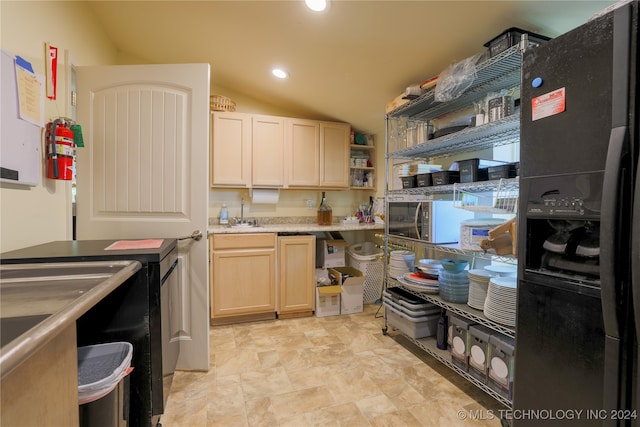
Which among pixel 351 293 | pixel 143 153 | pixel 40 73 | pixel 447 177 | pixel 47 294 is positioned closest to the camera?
pixel 47 294

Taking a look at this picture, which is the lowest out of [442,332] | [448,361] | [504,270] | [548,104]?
[448,361]

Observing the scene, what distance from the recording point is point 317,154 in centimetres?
327

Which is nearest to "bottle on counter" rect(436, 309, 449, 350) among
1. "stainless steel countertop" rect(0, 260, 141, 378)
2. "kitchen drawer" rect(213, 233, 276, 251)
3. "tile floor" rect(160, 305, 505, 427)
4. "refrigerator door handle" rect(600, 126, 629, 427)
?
"tile floor" rect(160, 305, 505, 427)

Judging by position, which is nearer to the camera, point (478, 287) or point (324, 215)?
point (478, 287)

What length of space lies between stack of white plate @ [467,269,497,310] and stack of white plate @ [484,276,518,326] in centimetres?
10

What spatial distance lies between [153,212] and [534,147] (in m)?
1.99

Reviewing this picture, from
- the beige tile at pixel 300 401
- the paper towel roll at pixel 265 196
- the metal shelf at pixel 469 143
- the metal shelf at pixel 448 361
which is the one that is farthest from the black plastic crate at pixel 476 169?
the paper towel roll at pixel 265 196

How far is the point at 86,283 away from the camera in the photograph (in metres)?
0.82

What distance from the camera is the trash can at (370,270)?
3105 mm

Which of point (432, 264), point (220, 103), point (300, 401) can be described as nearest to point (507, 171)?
point (432, 264)

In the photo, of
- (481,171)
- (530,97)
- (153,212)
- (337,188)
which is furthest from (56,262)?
(337,188)

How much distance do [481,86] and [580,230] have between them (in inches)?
49.7

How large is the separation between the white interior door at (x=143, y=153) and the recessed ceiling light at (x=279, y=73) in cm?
98

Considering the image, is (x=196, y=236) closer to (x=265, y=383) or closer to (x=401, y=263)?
(x=265, y=383)
